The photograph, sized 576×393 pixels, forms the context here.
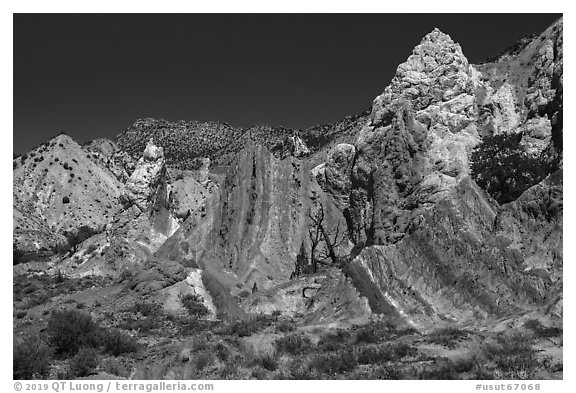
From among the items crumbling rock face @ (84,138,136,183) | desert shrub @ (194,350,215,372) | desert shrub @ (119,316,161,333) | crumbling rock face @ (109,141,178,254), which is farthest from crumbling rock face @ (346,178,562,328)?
crumbling rock face @ (84,138,136,183)

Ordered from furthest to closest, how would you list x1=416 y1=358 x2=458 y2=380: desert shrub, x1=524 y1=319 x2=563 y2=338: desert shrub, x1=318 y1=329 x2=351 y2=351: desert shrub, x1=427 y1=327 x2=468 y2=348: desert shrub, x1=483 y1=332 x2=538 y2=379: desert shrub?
x1=318 y1=329 x2=351 y2=351: desert shrub < x1=427 y1=327 x2=468 y2=348: desert shrub < x1=524 y1=319 x2=563 y2=338: desert shrub < x1=416 y1=358 x2=458 y2=380: desert shrub < x1=483 y1=332 x2=538 y2=379: desert shrub

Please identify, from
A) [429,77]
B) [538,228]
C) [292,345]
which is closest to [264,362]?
[292,345]

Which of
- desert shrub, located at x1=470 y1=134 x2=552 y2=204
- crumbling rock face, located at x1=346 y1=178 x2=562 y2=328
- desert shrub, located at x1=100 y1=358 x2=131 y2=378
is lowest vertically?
desert shrub, located at x1=100 y1=358 x2=131 y2=378

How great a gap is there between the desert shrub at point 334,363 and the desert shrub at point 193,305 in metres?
8.69

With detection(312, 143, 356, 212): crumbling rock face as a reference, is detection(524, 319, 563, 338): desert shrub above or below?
below

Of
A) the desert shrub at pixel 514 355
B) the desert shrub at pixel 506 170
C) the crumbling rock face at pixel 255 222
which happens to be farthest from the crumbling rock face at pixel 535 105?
the desert shrub at pixel 514 355

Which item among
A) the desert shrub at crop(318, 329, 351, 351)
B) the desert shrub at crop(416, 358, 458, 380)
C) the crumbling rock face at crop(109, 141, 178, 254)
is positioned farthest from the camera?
the crumbling rock face at crop(109, 141, 178, 254)

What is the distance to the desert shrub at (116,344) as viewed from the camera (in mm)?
15078

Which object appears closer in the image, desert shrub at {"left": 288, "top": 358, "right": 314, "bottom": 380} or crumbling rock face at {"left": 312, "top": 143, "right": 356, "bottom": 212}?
desert shrub at {"left": 288, "top": 358, "right": 314, "bottom": 380}

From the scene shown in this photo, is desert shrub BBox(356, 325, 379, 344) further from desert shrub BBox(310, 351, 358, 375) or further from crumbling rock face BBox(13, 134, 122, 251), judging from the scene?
crumbling rock face BBox(13, 134, 122, 251)

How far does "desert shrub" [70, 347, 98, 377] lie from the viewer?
1291 centimetres

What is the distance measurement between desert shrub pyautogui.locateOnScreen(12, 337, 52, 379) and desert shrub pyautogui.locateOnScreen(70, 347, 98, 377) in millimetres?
668
